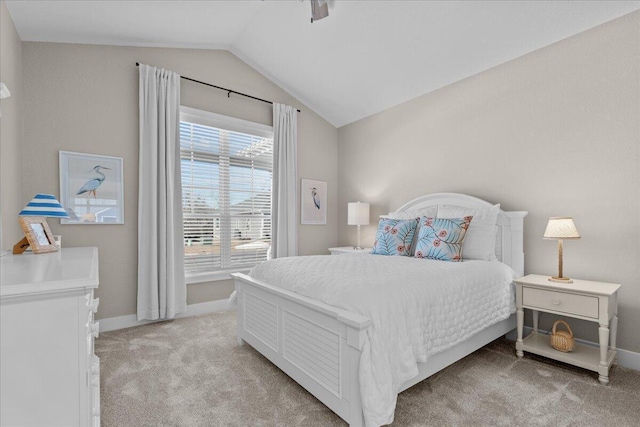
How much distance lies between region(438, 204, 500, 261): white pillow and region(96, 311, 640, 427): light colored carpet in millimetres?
797

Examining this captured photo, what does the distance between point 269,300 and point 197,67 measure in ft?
9.49

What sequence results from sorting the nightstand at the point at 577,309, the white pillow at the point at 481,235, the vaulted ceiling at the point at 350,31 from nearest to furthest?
the nightstand at the point at 577,309 → the vaulted ceiling at the point at 350,31 → the white pillow at the point at 481,235

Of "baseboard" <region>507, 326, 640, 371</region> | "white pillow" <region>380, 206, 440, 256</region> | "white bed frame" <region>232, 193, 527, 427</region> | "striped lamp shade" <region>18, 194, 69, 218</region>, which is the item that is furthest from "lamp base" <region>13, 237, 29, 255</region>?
"baseboard" <region>507, 326, 640, 371</region>

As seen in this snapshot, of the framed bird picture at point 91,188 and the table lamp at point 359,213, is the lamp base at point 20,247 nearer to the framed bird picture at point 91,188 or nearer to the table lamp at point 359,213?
the framed bird picture at point 91,188

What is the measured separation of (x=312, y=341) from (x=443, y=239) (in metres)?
1.51

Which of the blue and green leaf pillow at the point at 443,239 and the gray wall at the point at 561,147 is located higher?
the gray wall at the point at 561,147

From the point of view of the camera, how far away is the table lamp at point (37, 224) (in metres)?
1.63

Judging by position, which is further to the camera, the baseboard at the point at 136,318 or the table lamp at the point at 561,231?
the baseboard at the point at 136,318

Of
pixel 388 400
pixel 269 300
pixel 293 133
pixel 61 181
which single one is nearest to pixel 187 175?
pixel 61 181

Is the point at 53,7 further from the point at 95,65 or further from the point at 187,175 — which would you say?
the point at 187,175

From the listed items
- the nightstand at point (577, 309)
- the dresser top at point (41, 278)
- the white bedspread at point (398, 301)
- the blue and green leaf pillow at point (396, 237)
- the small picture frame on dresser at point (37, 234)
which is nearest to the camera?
the dresser top at point (41, 278)

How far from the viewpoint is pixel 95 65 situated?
3.01 meters

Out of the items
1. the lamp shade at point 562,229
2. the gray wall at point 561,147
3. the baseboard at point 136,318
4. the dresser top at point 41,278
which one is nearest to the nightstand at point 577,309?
the gray wall at point 561,147

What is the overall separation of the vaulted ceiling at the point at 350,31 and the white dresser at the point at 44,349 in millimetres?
2643
